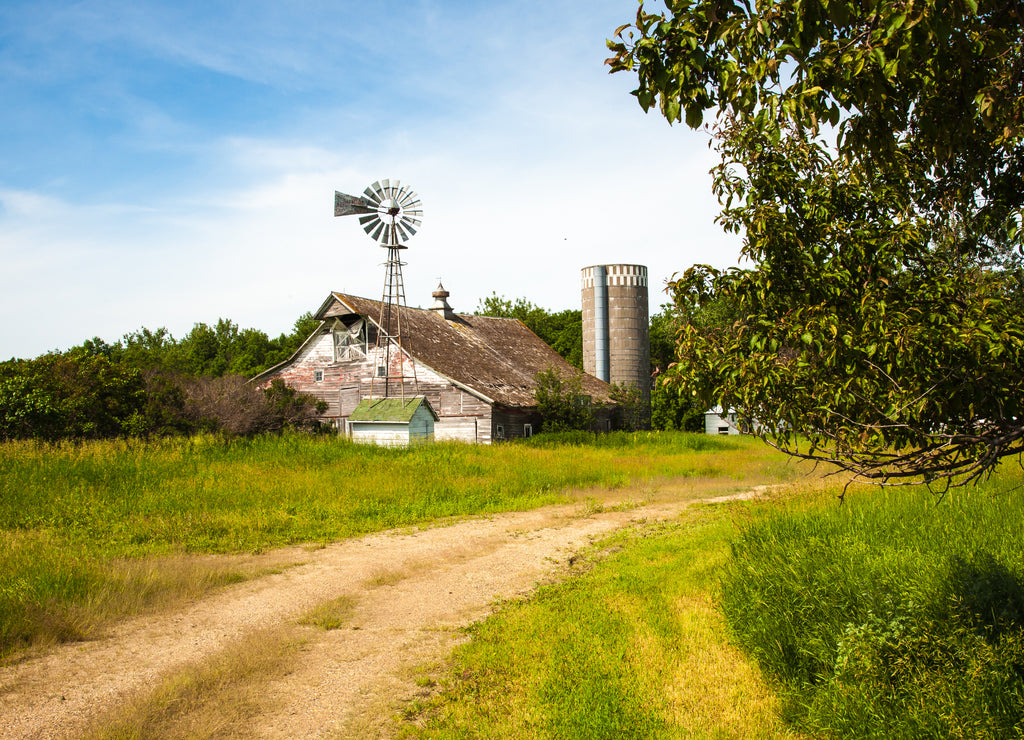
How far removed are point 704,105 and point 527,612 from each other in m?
5.31

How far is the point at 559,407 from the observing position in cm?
2859

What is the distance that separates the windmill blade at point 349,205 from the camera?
2698 centimetres

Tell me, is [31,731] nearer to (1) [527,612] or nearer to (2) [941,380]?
(1) [527,612]

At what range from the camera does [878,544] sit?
673 centimetres

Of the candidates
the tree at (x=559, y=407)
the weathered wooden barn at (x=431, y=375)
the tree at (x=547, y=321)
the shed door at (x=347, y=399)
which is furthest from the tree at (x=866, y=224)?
the tree at (x=547, y=321)

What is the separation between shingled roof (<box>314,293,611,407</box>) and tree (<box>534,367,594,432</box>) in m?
0.60

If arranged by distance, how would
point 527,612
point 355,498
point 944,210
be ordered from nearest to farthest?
point 944,210 → point 527,612 → point 355,498

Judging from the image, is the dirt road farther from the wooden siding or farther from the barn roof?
the barn roof

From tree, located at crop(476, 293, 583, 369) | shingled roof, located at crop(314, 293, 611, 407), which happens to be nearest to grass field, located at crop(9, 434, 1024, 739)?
shingled roof, located at crop(314, 293, 611, 407)

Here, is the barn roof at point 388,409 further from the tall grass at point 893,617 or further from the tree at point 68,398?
the tall grass at point 893,617

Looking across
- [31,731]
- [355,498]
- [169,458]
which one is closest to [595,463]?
[355,498]

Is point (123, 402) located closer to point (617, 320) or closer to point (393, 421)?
point (393, 421)

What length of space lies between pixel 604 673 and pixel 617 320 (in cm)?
3173

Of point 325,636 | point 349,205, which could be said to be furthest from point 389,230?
point 325,636
